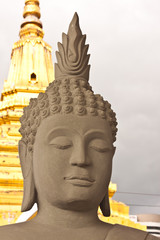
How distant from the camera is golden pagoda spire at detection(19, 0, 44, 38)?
57.9 ft

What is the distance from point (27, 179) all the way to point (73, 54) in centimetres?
131

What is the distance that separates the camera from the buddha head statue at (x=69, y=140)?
127 inches

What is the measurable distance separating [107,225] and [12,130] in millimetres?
11826

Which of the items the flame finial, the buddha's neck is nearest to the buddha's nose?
the buddha's neck

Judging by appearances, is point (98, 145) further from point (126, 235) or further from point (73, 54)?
point (73, 54)

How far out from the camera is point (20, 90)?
643 inches

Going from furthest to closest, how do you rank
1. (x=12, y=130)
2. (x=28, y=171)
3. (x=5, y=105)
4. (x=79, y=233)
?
1. (x=5, y=105)
2. (x=12, y=130)
3. (x=28, y=171)
4. (x=79, y=233)

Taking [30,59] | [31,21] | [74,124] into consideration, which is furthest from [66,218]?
[31,21]

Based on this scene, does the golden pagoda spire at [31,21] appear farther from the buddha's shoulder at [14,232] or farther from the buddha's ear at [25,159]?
the buddha's shoulder at [14,232]

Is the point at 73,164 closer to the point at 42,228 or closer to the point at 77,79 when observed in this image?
the point at 42,228

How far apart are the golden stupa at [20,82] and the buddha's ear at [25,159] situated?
951cm

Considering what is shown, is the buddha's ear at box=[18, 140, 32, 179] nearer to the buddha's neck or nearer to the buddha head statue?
the buddha head statue

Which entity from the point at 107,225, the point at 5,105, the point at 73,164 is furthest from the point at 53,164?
the point at 5,105

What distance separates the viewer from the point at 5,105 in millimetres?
16188
